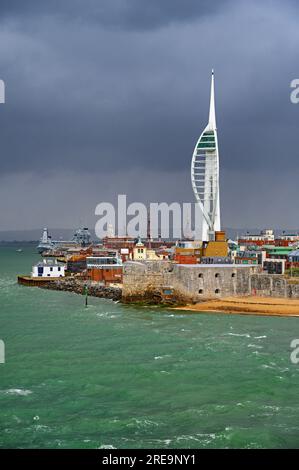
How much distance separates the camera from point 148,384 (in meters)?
26.6

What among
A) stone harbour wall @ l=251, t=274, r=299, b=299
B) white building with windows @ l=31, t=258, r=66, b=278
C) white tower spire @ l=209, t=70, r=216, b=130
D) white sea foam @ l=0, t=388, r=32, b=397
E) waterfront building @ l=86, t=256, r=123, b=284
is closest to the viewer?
white sea foam @ l=0, t=388, r=32, b=397

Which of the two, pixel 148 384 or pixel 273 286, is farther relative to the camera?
pixel 273 286

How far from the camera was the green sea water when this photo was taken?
67.3 ft

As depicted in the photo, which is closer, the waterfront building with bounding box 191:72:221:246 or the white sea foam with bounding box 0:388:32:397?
the white sea foam with bounding box 0:388:32:397

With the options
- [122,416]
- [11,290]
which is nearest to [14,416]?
[122,416]

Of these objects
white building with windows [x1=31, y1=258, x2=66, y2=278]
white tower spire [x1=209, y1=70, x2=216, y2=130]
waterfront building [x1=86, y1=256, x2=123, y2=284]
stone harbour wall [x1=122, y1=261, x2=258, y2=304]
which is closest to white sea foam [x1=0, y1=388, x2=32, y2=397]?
stone harbour wall [x1=122, y1=261, x2=258, y2=304]

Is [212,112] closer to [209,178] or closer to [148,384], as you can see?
[209,178]

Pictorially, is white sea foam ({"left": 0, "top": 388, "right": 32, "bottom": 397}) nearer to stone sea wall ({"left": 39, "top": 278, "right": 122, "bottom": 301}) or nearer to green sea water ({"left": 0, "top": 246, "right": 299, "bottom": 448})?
green sea water ({"left": 0, "top": 246, "right": 299, "bottom": 448})

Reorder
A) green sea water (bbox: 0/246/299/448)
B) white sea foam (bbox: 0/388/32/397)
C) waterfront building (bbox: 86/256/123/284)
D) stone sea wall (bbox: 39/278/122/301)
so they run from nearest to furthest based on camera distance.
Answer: green sea water (bbox: 0/246/299/448)
white sea foam (bbox: 0/388/32/397)
stone sea wall (bbox: 39/278/122/301)
waterfront building (bbox: 86/256/123/284)

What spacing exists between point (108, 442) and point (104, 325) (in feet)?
76.0

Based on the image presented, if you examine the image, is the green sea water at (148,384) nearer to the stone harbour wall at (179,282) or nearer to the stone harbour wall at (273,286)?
the stone harbour wall at (273,286)

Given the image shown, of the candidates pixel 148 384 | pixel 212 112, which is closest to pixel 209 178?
pixel 212 112

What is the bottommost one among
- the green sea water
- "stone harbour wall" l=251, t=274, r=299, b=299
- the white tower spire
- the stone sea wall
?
the green sea water
